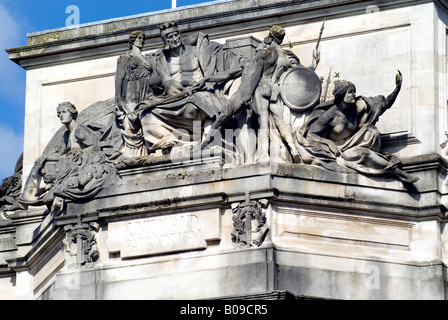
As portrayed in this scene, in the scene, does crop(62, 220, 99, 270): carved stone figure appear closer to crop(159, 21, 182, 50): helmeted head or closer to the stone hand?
crop(159, 21, 182, 50): helmeted head

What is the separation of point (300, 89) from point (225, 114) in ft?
4.99

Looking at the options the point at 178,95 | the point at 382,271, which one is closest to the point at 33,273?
the point at 178,95

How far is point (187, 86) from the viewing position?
127 ft

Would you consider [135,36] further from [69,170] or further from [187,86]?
[69,170]

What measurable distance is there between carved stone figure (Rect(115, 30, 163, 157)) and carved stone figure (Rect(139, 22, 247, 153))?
0.20 m

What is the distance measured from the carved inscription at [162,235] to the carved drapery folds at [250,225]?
2.41 ft

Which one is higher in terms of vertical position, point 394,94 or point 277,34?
point 277,34

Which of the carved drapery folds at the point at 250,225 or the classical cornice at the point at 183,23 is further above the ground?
the classical cornice at the point at 183,23

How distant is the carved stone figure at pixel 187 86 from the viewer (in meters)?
38.2

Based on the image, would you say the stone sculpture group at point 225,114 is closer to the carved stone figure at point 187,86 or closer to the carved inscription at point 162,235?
the carved stone figure at point 187,86

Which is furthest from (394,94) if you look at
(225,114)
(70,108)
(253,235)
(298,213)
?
(70,108)

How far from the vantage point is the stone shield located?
37750 mm

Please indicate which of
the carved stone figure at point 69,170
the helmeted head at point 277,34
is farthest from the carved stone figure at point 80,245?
the helmeted head at point 277,34

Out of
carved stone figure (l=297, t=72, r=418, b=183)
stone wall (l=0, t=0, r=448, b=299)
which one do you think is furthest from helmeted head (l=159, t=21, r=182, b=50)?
carved stone figure (l=297, t=72, r=418, b=183)
